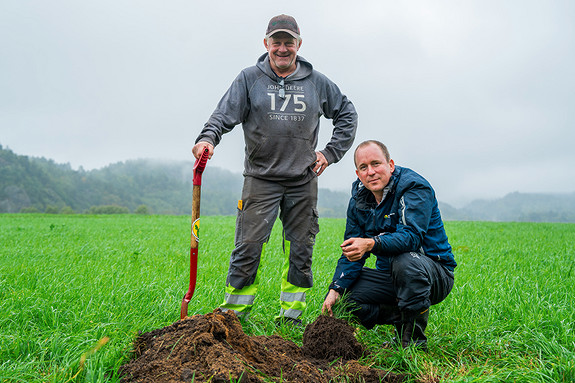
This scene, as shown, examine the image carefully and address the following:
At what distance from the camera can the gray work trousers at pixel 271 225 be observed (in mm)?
3699

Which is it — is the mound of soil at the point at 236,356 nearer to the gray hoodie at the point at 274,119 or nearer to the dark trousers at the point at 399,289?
the dark trousers at the point at 399,289

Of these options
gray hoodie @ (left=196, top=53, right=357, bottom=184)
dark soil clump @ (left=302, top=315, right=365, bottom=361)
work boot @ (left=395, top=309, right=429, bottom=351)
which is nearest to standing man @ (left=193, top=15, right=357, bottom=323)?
gray hoodie @ (left=196, top=53, right=357, bottom=184)

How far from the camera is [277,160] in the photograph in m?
3.73

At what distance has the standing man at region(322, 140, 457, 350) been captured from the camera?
2928mm

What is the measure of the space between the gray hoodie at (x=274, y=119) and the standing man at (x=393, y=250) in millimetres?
637

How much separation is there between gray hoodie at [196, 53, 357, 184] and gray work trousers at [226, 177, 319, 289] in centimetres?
11

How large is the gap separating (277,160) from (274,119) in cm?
37

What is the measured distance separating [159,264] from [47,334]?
319cm

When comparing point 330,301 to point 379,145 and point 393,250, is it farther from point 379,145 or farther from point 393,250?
point 379,145

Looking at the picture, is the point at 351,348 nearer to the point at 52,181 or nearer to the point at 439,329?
the point at 439,329

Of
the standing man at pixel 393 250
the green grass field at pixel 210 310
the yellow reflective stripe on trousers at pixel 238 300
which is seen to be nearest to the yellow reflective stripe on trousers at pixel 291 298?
the green grass field at pixel 210 310

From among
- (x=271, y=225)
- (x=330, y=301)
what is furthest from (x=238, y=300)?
(x=330, y=301)

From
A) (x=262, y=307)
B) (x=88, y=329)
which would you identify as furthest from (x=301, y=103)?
(x=88, y=329)

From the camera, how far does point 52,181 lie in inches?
4365
